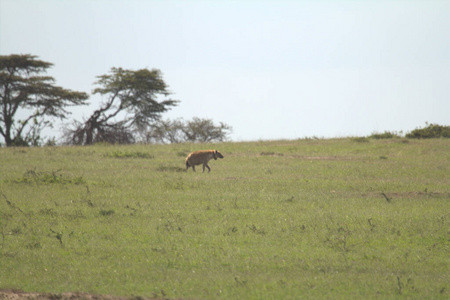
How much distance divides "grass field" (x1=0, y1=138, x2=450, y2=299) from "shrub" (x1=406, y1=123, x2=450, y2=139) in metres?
9.61

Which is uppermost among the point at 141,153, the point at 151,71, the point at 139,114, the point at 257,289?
the point at 151,71

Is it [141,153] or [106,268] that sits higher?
[141,153]

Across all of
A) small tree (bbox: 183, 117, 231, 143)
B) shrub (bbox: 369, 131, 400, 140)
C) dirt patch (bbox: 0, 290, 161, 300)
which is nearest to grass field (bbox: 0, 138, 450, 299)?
dirt patch (bbox: 0, 290, 161, 300)

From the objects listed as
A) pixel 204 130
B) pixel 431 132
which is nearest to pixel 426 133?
pixel 431 132

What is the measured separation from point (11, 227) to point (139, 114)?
30.1 meters

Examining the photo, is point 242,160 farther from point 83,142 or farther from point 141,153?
point 83,142

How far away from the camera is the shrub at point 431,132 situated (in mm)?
29116

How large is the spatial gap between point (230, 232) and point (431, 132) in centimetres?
2178

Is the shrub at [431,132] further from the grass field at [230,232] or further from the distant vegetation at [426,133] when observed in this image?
the grass field at [230,232]

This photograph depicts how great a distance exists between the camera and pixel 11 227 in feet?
36.1

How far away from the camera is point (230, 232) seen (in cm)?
1044

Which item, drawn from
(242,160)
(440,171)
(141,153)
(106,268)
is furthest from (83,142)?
(106,268)

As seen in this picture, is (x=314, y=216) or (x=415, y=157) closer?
(x=314, y=216)

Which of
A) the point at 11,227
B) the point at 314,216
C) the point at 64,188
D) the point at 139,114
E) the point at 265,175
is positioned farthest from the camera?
the point at 139,114
